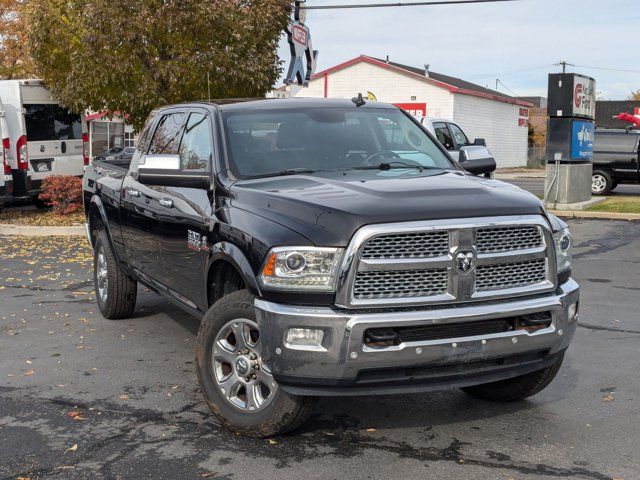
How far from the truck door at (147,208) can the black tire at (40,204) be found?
38.1ft

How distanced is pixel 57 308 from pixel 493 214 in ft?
18.0

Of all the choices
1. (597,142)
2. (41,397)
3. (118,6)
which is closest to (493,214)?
(41,397)

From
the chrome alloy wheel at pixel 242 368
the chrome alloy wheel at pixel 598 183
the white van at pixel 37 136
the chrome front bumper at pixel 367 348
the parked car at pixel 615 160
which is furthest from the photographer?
the chrome alloy wheel at pixel 598 183

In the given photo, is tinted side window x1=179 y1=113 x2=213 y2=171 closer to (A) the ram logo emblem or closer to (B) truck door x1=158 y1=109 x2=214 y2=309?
(B) truck door x1=158 y1=109 x2=214 y2=309

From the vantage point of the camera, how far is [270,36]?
57.7ft

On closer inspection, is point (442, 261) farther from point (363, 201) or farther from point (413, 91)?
point (413, 91)

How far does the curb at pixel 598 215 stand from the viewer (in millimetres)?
16625

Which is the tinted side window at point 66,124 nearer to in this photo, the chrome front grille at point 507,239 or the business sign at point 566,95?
the business sign at point 566,95

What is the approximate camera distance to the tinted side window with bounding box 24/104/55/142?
17452 mm

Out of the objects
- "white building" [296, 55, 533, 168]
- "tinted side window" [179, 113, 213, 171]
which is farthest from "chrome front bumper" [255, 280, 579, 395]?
"white building" [296, 55, 533, 168]

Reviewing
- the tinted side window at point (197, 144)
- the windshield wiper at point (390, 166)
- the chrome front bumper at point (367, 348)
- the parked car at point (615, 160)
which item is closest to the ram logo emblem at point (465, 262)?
the chrome front bumper at point (367, 348)

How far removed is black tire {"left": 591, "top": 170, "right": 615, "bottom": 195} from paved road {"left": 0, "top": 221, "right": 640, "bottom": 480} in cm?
1620

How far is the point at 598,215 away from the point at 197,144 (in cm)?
1280

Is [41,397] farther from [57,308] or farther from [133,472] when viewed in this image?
[57,308]
